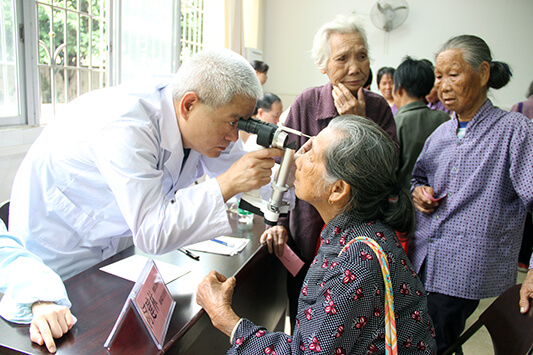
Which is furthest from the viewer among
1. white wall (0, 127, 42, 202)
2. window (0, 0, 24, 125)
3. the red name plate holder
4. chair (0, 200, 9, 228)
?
window (0, 0, 24, 125)

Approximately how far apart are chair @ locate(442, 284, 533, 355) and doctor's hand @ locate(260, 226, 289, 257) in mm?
741

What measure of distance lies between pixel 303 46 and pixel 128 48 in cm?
363

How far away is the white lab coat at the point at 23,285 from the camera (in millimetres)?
1008

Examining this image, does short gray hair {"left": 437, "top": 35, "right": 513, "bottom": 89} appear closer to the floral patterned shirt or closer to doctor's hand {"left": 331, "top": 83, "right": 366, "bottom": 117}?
doctor's hand {"left": 331, "top": 83, "right": 366, "bottom": 117}

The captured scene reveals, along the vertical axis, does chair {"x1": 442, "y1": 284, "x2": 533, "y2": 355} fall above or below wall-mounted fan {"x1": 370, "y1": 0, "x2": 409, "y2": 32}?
below

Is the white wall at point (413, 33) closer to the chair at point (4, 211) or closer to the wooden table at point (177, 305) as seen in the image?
the wooden table at point (177, 305)

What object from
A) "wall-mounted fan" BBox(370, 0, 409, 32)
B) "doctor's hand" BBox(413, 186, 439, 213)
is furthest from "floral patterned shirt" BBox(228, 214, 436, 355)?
"wall-mounted fan" BBox(370, 0, 409, 32)

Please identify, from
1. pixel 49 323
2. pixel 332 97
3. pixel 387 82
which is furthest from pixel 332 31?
pixel 387 82

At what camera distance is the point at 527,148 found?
58.1 inches

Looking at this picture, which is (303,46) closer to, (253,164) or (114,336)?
(253,164)

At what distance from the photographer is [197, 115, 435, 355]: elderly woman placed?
37.4 inches

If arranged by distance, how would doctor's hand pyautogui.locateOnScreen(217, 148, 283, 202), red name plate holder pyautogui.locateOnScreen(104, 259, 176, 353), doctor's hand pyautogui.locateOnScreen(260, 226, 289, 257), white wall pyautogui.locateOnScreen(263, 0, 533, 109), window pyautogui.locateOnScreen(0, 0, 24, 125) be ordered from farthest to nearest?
white wall pyautogui.locateOnScreen(263, 0, 533, 109), window pyautogui.locateOnScreen(0, 0, 24, 125), doctor's hand pyautogui.locateOnScreen(260, 226, 289, 257), doctor's hand pyautogui.locateOnScreen(217, 148, 283, 202), red name plate holder pyautogui.locateOnScreen(104, 259, 176, 353)

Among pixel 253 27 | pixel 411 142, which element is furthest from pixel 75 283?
pixel 253 27

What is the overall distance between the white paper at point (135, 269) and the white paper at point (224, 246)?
20 centimetres
